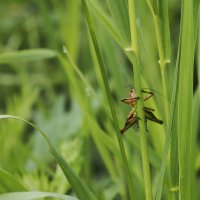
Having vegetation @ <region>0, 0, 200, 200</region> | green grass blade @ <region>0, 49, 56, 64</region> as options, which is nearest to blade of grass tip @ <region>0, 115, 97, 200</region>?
vegetation @ <region>0, 0, 200, 200</region>

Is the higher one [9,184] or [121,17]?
[121,17]

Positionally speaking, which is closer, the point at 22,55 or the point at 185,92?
the point at 185,92

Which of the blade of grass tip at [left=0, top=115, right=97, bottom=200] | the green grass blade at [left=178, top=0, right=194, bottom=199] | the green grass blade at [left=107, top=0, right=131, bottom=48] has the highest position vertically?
the green grass blade at [left=107, top=0, right=131, bottom=48]

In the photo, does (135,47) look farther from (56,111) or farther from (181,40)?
(56,111)

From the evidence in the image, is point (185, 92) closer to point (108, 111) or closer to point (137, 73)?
point (137, 73)

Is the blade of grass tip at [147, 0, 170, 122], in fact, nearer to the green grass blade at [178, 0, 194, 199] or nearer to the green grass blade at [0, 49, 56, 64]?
the green grass blade at [178, 0, 194, 199]

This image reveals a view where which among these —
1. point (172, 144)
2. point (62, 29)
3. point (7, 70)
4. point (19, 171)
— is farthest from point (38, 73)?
point (172, 144)

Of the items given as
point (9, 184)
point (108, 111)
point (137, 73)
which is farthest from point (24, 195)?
point (108, 111)
